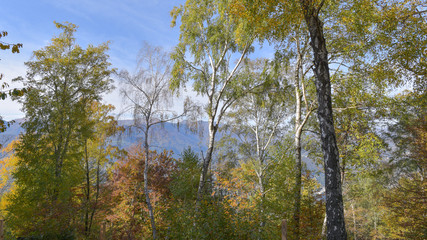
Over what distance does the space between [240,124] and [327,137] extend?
42.8ft

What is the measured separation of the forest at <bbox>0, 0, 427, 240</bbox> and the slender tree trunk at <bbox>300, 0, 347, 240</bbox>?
0.02m

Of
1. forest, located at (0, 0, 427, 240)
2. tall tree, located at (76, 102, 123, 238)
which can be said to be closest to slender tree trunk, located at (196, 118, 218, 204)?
forest, located at (0, 0, 427, 240)

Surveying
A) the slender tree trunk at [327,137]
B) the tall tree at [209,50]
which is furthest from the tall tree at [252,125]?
the slender tree trunk at [327,137]

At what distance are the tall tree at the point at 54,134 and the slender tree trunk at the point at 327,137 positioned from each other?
10.4 metres

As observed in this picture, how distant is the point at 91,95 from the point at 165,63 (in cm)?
637

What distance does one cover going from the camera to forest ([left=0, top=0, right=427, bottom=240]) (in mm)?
6133

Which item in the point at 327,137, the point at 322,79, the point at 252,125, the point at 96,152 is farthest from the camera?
the point at 252,125

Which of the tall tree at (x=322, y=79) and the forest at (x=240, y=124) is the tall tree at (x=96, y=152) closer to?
the forest at (x=240, y=124)

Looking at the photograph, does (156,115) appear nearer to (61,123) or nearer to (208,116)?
(208,116)

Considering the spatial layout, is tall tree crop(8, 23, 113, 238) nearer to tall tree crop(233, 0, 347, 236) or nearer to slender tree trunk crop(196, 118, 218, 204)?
slender tree trunk crop(196, 118, 218, 204)

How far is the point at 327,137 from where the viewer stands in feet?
15.3

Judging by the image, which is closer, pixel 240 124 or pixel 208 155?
pixel 208 155

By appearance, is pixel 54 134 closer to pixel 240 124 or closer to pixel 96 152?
pixel 96 152

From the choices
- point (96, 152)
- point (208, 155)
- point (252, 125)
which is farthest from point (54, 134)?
point (252, 125)
